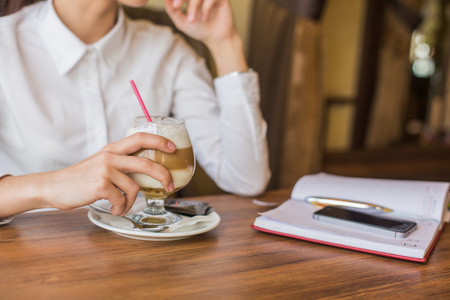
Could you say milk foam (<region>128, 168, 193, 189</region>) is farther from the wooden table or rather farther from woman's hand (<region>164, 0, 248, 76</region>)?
woman's hand (<region>164, 0, 248, 76</region>)

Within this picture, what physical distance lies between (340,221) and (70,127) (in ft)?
2.58

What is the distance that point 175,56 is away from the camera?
1.54 metres

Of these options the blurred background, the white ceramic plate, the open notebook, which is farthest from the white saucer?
the blurred background

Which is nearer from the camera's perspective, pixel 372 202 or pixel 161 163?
pixel 161 163

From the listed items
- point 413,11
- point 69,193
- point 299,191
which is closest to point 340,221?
point 299,191

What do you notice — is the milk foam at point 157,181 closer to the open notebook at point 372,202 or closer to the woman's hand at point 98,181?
the woman's hand at point 98,181

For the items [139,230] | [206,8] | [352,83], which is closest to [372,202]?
[139,230]

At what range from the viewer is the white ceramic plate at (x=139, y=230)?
31.6 inches

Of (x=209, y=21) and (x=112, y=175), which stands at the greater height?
(x=209, y=21)

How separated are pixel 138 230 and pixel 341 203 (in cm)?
53

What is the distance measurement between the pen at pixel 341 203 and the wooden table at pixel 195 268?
0.19m

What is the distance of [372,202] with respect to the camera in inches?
44.3

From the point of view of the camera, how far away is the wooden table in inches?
25.6

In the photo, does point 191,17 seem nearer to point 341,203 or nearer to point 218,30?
point 218,30
